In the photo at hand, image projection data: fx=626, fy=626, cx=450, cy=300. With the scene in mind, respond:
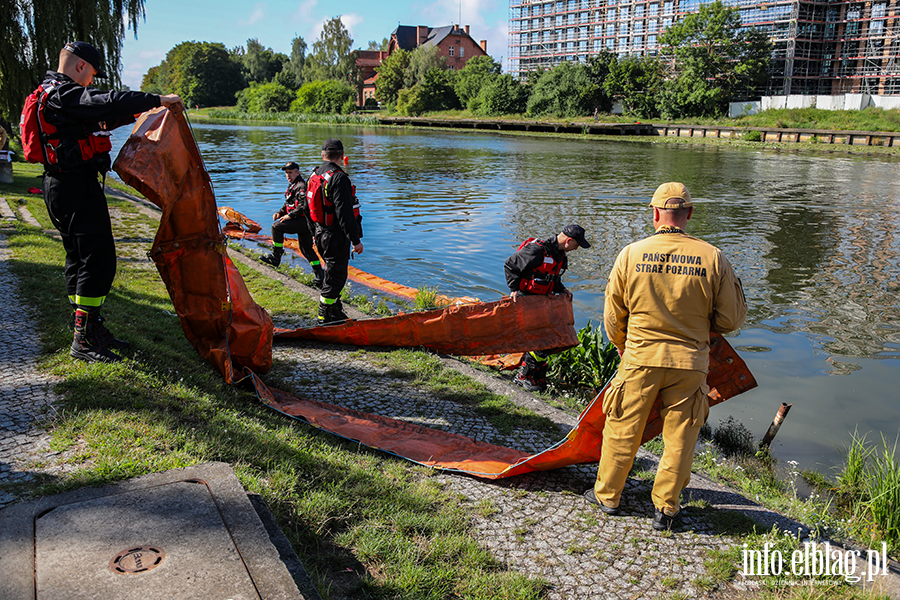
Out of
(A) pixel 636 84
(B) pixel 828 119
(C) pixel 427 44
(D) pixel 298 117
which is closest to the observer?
(B) pixel 828 119

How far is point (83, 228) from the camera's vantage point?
4.62m

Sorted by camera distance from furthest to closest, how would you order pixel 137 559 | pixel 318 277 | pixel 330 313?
pixel 318 277 → pixel 330 313 → pixel 137 559

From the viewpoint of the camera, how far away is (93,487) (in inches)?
122

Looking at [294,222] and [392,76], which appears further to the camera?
[392,76]

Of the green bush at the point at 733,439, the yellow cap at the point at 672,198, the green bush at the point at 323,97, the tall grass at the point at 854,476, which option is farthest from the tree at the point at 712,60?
the yellow cap at the point at 672,198

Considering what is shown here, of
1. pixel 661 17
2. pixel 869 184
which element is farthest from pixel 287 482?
pixel 661 17

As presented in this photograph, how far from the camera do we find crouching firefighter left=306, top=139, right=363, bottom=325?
7508 millimetres

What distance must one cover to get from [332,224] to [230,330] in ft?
8.74

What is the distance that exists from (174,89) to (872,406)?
504 feet

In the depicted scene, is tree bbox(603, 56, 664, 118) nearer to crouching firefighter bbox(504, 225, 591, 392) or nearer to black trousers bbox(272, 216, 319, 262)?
black trousers bbox(272, 216, 319, 262)

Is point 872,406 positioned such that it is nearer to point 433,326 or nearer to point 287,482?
point 433,326

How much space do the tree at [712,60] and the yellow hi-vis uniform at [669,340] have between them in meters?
67.7

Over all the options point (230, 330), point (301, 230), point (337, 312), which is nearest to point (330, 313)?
point (337, 312)

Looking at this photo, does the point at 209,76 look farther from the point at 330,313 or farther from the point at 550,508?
the point at 550,508
